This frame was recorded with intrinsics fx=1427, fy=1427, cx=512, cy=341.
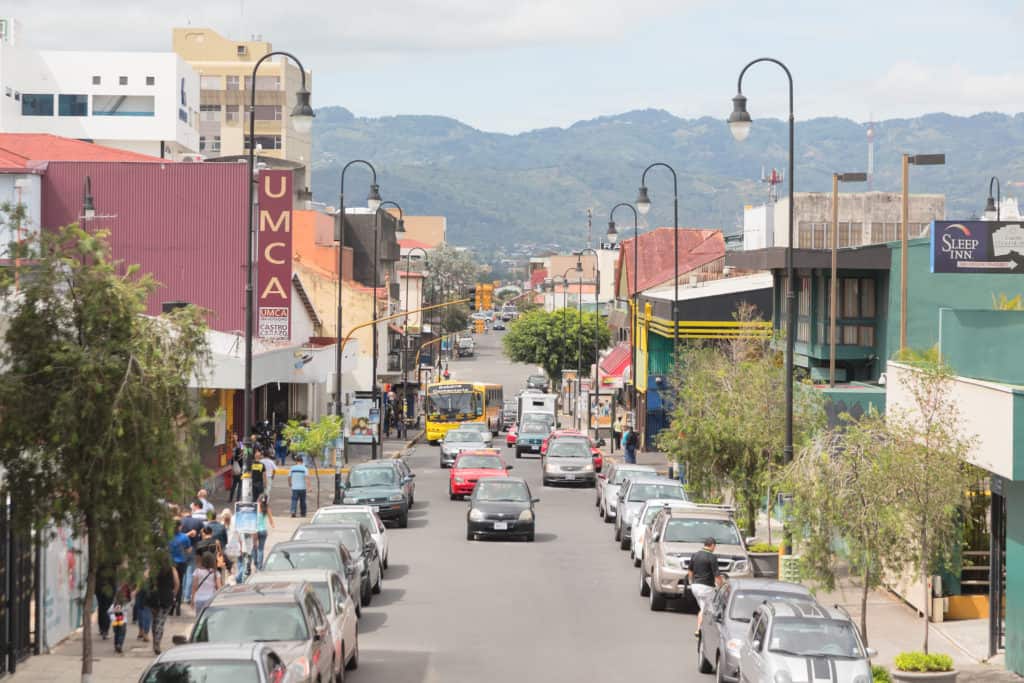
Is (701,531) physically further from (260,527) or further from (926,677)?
(926,677)

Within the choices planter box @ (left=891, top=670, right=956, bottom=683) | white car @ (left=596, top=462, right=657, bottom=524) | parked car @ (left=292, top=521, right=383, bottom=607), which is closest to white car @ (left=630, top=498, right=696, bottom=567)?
parked car @ (left=292, top=521, right=383, bottom=607)

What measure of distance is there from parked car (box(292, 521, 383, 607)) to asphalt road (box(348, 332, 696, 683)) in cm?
42

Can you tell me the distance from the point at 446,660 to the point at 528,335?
9445 cm

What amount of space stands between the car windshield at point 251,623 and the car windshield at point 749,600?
18.3ft

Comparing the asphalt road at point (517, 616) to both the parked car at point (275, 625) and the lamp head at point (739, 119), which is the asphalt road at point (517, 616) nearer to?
the parked car at point (275, 625)

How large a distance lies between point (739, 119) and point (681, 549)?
846cm

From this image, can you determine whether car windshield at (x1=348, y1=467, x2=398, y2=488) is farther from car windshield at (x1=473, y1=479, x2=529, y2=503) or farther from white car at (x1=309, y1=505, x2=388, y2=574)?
white car at (x1=309, y1=505, x2=388, y2=574)

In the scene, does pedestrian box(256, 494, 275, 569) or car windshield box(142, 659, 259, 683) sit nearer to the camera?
car windshield box(142, 659, 259, 683)

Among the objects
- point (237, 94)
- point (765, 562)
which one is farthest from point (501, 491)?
point (237, 94)

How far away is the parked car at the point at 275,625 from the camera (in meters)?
15.6

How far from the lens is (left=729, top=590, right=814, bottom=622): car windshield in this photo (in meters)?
18.1

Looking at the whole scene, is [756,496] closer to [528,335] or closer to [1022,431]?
[1022,431]

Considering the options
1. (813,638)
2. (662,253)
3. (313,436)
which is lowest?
(813,638)

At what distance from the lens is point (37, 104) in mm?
115812
